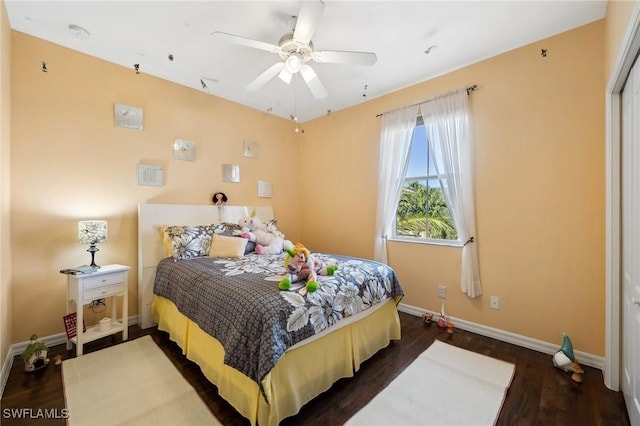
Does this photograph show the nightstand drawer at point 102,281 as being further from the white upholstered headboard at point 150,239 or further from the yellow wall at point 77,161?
the yellow wall at point 77,161

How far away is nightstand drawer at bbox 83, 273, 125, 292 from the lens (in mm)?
2328

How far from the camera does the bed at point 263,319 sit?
1.52m

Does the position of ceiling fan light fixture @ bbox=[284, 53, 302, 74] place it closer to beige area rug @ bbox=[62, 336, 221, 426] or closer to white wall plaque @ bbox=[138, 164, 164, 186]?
white wall plaque @ bbox=[138, 164, 164, 186]

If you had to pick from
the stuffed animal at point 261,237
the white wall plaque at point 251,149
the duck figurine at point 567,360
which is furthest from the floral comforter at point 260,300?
the white wall plaque at point 251,149

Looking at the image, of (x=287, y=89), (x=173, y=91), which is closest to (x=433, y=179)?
(x=287, y=89)

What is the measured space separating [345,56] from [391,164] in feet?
5.17

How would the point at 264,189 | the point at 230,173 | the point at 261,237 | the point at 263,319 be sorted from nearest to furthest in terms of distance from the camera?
the point at 263,319
the point at 261,237
the point at 230,173
the point at 264,189

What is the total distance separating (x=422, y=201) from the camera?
331 centimetres

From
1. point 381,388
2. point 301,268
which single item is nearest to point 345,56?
point 301,268

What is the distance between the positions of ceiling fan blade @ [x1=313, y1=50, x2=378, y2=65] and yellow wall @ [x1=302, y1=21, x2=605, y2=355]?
4.50 feet

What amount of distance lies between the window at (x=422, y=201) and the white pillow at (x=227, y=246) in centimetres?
199

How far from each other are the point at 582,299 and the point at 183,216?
4.05 m

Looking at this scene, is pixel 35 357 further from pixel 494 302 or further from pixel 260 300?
pixel 494 302

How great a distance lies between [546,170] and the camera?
238 cm
